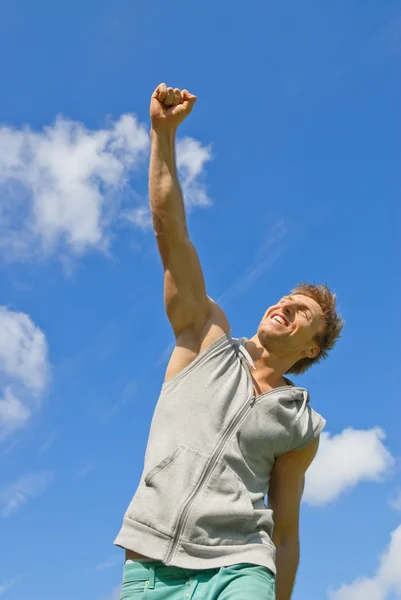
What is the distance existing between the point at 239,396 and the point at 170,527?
0.93m

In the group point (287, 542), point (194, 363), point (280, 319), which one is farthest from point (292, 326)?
point (287, 542)

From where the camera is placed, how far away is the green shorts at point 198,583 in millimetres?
3883

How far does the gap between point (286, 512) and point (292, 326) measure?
1250mm

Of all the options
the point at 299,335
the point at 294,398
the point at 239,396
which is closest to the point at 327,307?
the point at 299,335

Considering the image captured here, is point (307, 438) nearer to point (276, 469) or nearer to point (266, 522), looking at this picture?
point (276, 469)

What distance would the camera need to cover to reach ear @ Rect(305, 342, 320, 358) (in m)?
5.30

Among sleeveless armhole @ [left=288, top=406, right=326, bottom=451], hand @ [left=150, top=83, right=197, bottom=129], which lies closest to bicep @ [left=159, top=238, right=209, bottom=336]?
hand @ [left=150, top=83, right=197, bottom=129]

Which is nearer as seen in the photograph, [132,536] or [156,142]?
[132,536]

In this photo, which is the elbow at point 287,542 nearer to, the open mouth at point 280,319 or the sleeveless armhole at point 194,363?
the sleeveless armhole at point 194,363

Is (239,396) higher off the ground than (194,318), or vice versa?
(194,318)

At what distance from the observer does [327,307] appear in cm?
540

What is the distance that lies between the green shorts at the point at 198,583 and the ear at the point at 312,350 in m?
1.71

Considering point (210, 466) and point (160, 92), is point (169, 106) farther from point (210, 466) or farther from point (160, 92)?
point (210, 466)

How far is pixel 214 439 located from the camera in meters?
4.27
